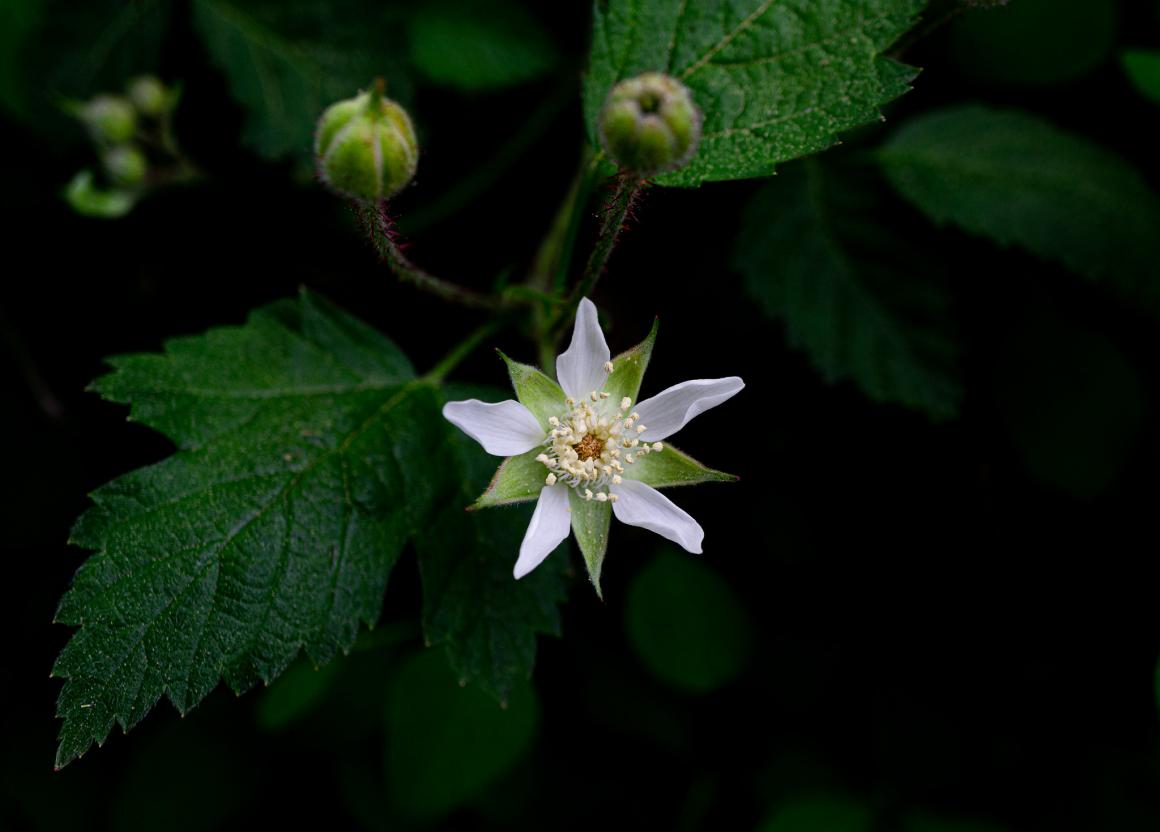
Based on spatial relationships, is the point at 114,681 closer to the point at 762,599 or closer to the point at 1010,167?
the point at 762,599

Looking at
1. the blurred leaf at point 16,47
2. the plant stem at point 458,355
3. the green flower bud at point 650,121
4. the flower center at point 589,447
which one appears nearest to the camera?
the green flower bud at point 650,121

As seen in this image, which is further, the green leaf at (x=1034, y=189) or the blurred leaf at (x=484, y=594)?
the green leaf at (x=1034, y=189)

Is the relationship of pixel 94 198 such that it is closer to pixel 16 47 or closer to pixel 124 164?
pixel 124 164

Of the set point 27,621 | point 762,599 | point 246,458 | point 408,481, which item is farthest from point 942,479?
point 27,621

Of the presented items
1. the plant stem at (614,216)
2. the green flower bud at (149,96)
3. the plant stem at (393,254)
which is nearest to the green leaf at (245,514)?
the plant stem at (393,254)

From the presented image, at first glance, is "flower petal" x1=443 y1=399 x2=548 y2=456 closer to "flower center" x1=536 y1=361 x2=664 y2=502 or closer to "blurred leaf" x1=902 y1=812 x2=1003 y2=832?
"flower center" x1=536 y1=361 x2=664 y2=502

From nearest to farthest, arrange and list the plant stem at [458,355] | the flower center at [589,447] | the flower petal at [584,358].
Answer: the flower petal at [584,358]
the flower center at [589,447]
the plant stem at [458,355]

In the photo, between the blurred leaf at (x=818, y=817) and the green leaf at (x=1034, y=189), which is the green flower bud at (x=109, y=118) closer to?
the green leaf at (x=1034, y=189)
